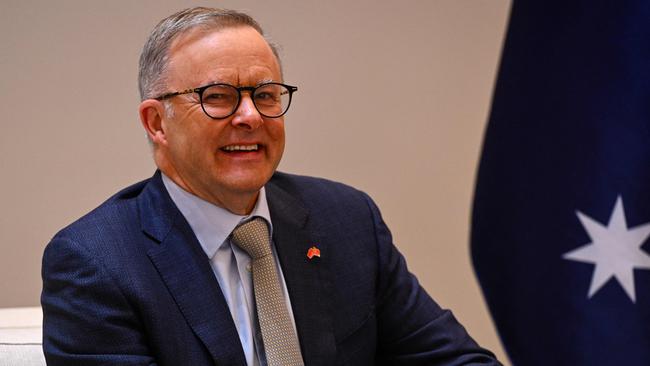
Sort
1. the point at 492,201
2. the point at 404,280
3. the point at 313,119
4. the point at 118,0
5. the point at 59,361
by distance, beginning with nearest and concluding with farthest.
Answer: the point at 59,361, the point at 492,201, the point at 404,280, the point at 118,0, the point at 313,119

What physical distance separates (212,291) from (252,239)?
17cm

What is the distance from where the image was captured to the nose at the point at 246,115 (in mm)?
1978

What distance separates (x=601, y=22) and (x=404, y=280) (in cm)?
82

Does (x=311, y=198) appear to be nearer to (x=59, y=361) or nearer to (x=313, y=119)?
(x=59, y=361)

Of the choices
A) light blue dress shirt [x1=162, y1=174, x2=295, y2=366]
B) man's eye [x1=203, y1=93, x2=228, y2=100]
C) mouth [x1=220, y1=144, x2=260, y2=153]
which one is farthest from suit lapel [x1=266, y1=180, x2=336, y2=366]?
man's eye [x1=203, y1=93, x2=228, y2=100]

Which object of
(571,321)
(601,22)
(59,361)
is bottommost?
(59,361)

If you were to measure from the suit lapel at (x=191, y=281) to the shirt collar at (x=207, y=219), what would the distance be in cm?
2

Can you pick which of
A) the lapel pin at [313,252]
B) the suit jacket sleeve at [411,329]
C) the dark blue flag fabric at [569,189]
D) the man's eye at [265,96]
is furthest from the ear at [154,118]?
the dark blue flag fabric at [569,189]

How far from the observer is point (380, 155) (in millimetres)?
3604

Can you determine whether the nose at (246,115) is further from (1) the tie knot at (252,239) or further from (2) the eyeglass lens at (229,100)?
(1) the tie knot at (252,239)

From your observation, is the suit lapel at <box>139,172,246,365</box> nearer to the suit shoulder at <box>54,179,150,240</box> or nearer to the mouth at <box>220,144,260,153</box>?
the suit shoulder at <box>54,179,150,240</box>

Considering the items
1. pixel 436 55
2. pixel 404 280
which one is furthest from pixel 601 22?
pixel 436 55

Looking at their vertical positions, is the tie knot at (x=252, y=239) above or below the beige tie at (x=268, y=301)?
above

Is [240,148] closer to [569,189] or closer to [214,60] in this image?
[214,60]
